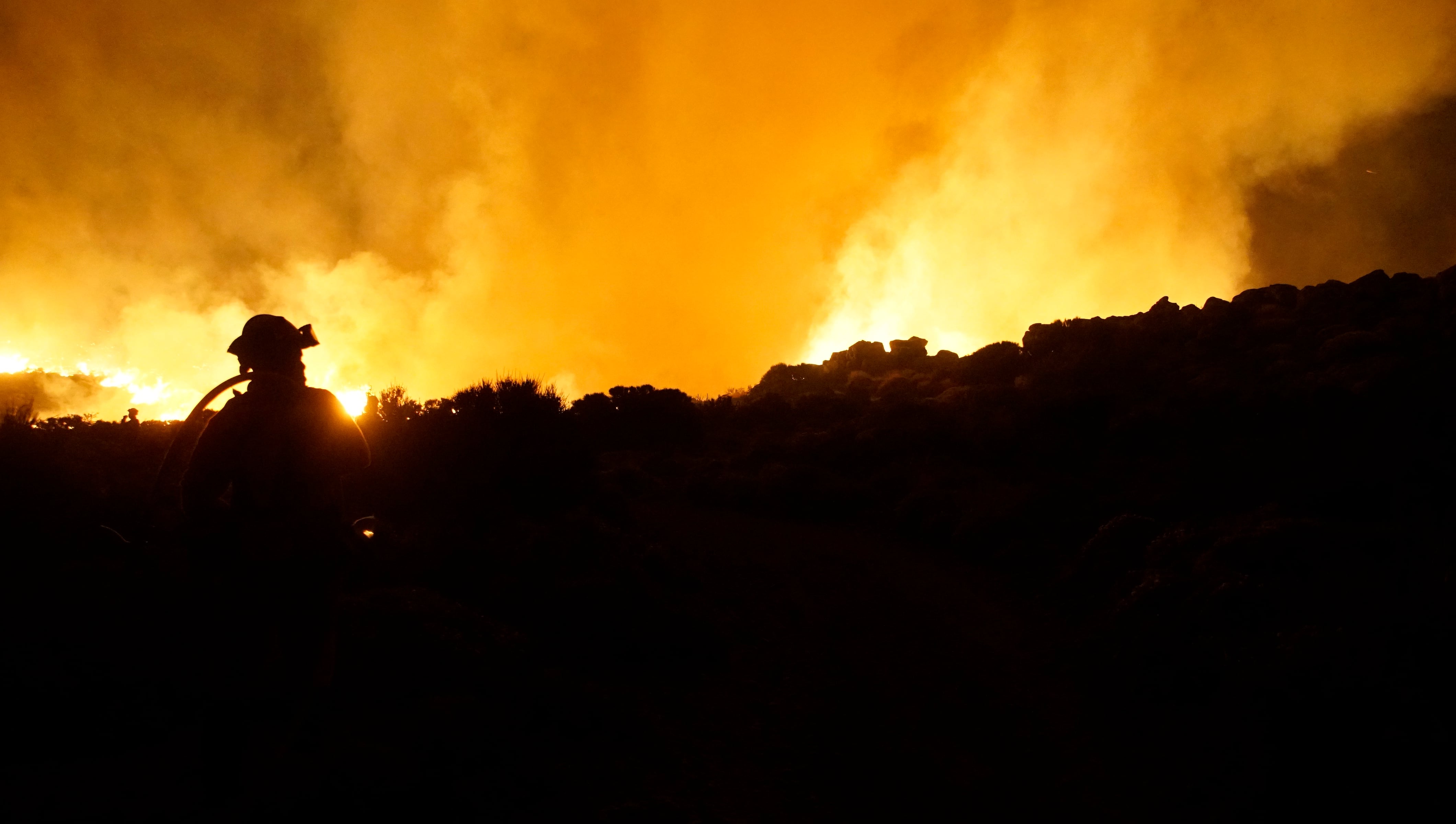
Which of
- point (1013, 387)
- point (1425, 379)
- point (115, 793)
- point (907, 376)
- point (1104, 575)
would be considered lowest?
point (115, 793)

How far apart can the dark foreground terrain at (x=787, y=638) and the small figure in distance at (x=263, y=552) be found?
0.19 m

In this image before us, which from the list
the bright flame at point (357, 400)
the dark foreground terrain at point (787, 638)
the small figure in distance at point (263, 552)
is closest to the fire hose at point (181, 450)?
the small figure in distance at point (263, 552)

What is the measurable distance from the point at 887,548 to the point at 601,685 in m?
7.73

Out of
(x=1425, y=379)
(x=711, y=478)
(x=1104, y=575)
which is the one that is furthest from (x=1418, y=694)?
(x=711, y=478)

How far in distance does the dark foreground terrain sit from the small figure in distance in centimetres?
19

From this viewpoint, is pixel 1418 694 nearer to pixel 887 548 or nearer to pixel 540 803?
pixel 540 803

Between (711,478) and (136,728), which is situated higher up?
(711,478)

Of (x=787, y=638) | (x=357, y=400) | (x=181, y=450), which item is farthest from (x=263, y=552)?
(x=357, y=400)

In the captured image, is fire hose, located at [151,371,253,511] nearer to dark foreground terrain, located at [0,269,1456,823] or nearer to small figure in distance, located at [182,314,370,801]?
small figure in distance, located at [182,314,370,801]

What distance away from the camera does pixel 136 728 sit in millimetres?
4359

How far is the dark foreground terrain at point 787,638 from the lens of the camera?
434 cm

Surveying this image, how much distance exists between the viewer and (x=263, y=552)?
11.3ft

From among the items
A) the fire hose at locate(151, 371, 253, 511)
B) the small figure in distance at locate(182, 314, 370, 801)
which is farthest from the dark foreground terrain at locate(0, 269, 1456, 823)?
the fire hose at locate(151, 371, 253, 511)

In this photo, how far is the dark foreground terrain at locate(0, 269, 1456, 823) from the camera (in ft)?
14.2
